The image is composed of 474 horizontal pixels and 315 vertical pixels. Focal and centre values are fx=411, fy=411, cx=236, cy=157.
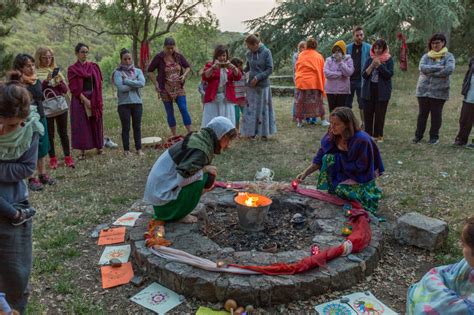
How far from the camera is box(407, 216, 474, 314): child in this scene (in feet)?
5.87

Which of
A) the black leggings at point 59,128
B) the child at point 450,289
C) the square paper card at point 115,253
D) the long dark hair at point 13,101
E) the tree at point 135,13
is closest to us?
the child at point 450,289

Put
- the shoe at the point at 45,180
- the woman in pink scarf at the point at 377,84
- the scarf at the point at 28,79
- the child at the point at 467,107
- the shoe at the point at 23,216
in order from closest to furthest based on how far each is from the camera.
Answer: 1. the shoe at the point at 23,216
2. the scarf at the point at 28,79
3. the shoe at the point at 45,180
4. the child at the point at 467,107
5. the woman in pink scarf at the point at 377,84

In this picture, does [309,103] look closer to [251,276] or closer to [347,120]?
[347,120]

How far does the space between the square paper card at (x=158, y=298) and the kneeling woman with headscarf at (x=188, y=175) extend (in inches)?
28.2

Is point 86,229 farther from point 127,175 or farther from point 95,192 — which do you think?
point 127,175

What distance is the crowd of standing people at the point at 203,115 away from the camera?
221 cm

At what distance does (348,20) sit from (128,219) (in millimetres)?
12318

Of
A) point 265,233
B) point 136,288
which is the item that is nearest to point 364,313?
point 265,233

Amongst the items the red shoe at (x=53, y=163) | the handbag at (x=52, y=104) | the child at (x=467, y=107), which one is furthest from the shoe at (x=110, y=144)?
the child at (x=467, y=107)

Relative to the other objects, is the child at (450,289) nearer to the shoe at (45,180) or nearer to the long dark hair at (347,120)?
the long dark hair at (347,120)

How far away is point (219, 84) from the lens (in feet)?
22.2

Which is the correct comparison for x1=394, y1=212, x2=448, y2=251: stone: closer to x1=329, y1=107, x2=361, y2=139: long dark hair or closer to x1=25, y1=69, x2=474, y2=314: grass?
x1=25, y1=69, x2=474, y2=314: grass

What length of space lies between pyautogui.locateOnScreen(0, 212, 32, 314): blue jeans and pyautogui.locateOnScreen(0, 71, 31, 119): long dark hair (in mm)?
→ 551

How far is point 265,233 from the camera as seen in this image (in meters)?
3.79
